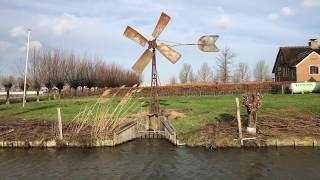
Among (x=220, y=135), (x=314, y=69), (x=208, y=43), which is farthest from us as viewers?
(x=314, y=69)

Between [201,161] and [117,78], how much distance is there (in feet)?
213

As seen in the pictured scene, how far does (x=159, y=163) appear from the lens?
57.4 feet

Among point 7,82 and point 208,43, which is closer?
point 208,43

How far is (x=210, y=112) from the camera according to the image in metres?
26.3

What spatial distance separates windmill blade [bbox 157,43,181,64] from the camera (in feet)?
84.5

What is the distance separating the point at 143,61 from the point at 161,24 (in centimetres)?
254

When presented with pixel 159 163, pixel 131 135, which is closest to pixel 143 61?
pixel 131 135

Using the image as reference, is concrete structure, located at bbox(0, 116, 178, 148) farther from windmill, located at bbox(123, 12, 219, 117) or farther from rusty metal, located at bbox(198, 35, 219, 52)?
rusty metal, located at bbox(198, 35, 219, 52)

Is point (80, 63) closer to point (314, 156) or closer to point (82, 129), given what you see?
point (82, 129)

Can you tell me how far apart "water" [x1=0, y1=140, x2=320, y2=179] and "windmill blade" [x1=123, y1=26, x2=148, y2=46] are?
25.0 ft

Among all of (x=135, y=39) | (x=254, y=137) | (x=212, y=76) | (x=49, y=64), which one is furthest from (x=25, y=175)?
(x=212, y=76)

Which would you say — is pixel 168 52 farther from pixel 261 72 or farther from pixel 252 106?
pixel 261 72

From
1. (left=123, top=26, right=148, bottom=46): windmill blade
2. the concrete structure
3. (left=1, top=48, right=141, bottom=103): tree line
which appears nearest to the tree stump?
the concrete structure

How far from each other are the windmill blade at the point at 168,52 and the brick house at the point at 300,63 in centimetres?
3923
